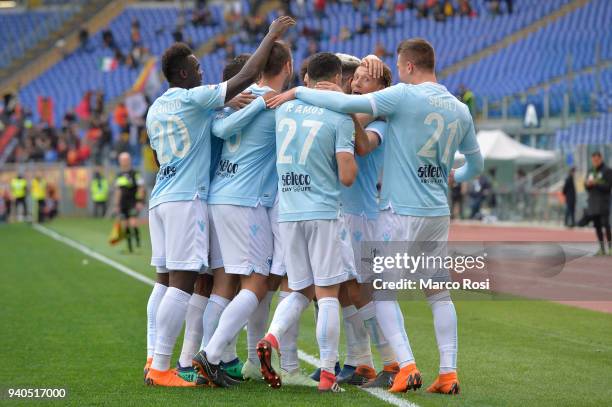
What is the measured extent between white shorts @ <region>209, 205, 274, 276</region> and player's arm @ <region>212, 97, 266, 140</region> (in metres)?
0.53

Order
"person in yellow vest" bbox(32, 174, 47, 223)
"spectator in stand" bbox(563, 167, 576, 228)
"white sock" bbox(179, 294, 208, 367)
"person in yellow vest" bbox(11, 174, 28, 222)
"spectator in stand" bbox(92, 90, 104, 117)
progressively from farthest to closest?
"spectator in stand" bbox(92, 90, 104, 117)
"person in yellow vest" bbox(32, 174, 47, 223)
"person in yellow vest" bbox(11, 174, 28, 222)
"spectator in stand" bbox(563, 167, 576, 228)
"white sock" bbox(179, 294, 208, 367)

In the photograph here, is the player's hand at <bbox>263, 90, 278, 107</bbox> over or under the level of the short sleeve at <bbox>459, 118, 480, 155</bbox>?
over

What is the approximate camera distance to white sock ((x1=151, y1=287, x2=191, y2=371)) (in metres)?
7.93

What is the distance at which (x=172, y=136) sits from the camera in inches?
318

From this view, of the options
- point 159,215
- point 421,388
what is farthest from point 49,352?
point 421,388

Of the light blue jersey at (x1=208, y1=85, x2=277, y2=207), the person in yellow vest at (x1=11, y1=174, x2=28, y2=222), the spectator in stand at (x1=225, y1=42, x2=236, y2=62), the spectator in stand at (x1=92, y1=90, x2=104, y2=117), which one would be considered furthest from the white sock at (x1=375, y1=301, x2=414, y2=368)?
the spectator in stand at (x1=225, y1=42, x2=236, y2=62)

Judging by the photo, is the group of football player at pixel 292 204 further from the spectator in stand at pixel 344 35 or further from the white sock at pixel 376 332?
the spectator in stand at pixel 344 35

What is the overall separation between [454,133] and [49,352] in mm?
4420

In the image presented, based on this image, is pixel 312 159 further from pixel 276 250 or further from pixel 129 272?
pixel 129 272

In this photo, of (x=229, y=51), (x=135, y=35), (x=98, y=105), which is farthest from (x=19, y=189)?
(x=135, y=35)

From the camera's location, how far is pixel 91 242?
27766 millimetres

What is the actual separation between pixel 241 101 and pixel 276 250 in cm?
109

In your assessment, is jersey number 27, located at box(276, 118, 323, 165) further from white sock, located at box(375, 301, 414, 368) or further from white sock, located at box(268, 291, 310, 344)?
white sock, located at box(375, 301, 414, 368)

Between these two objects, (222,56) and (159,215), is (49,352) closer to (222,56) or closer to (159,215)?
(159,215)
